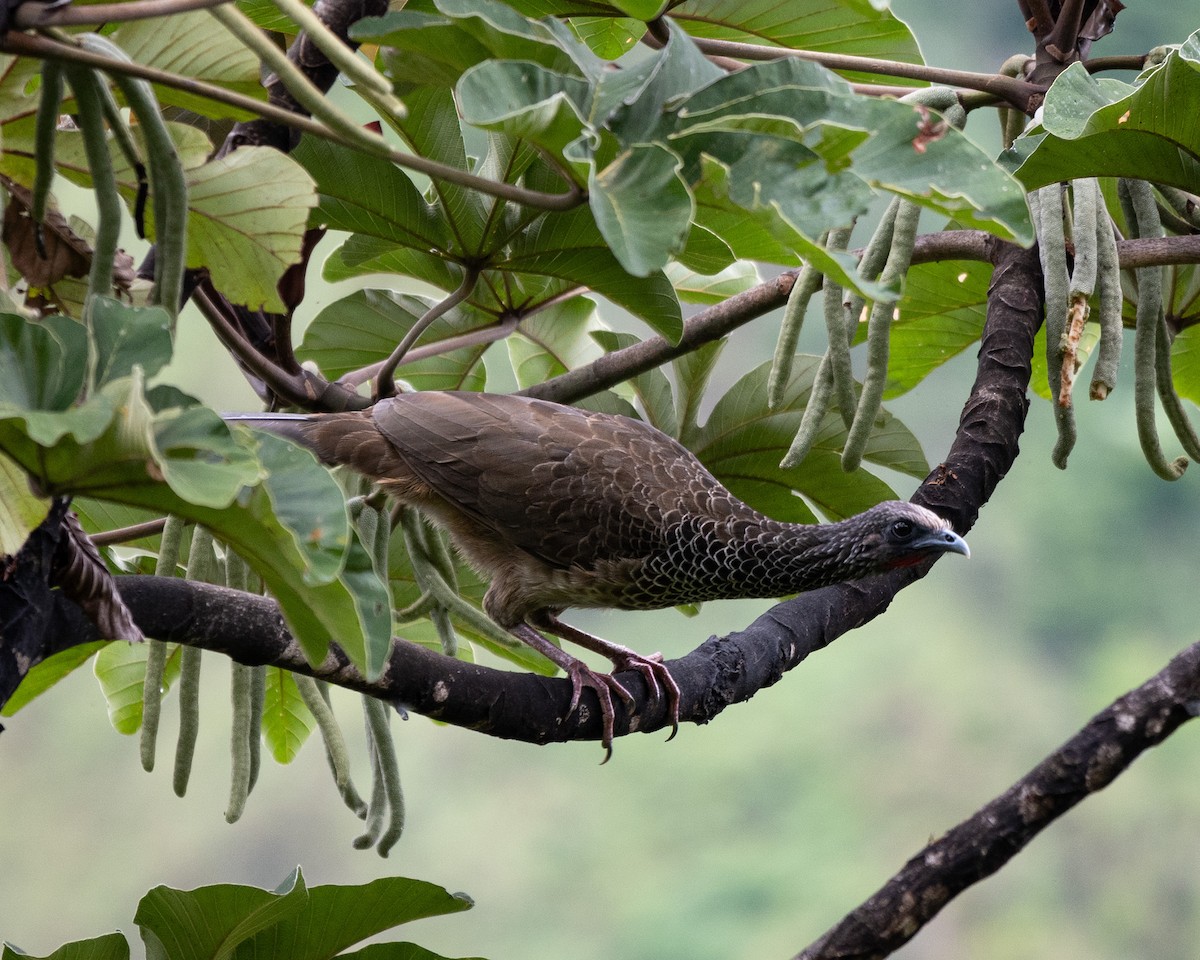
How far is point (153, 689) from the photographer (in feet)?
5.17

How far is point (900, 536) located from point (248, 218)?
122 cm

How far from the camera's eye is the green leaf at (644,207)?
977mm

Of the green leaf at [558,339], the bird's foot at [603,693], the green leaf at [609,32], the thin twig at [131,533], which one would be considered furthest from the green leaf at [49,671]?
the green leaf at [609,32]

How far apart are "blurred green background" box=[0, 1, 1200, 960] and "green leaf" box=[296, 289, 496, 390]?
3.08 meters

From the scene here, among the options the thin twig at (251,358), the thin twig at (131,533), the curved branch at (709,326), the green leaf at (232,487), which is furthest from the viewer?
the curved branch at (709,326)

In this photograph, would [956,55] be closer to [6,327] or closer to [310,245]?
[310,245]

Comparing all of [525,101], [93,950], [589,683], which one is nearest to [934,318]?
[589,683]

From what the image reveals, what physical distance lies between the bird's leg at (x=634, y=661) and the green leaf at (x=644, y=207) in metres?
0.97

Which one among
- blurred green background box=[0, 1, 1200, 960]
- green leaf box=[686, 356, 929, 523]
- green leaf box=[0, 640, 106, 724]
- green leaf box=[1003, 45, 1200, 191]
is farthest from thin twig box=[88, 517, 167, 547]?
blurred green background box=[0, 1, 1200, 960]

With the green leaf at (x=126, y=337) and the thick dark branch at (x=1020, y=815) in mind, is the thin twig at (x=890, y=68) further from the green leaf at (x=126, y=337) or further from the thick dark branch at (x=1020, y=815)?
the green leaf at (x=126, y=337)

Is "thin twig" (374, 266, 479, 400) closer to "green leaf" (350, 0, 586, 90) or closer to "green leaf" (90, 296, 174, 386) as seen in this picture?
"green leaf" (350, 0, 586, 90)

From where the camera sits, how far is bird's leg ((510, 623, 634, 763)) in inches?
73.1

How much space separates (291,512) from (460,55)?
0.56 m

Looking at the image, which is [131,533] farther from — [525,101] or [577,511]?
[525,101]
